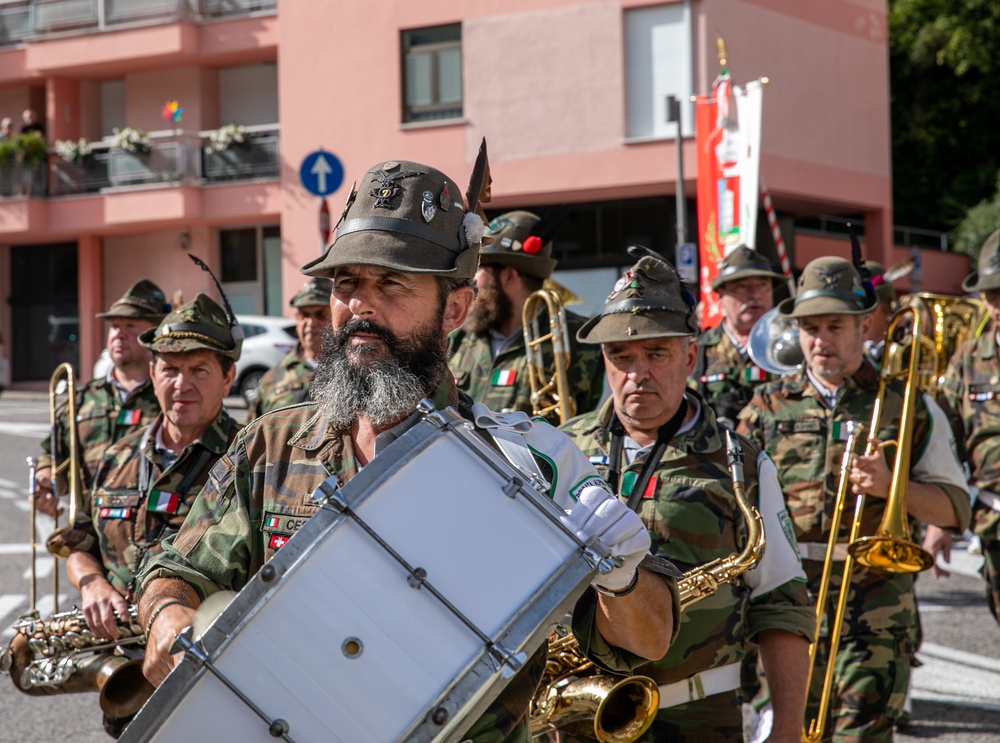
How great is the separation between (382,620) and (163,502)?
3107 millimetres

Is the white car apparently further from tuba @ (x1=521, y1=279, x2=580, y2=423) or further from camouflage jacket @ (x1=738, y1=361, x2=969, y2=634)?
camouflage jacket @ (x1=738, y1=361, x2=969, y2=634)

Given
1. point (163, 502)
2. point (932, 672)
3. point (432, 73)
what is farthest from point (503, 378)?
point (432, 73)

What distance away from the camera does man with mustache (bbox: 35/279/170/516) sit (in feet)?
21.9

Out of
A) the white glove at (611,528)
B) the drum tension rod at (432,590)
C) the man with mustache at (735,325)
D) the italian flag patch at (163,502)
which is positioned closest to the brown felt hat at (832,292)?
the man with mustache at (735,325)

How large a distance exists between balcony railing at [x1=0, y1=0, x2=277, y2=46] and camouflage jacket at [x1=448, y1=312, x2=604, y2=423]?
2181 cm

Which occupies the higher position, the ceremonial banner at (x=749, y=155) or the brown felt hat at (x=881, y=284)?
the ceremonial banner at (x=749, y=155)

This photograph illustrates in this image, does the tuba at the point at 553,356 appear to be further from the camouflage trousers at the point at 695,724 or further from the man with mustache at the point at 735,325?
the camouflage trousers at the point at 695,724

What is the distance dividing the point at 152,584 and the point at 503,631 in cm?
90

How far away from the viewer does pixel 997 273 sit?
7461 mm

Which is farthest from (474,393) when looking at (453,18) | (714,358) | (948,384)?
(453,18)

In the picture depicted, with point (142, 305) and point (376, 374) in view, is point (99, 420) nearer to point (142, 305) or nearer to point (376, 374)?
point (142, 305)

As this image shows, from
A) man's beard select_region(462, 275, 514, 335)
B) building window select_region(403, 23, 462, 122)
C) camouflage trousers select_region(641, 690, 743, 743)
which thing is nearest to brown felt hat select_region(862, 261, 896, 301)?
man's beard select_region(462, 275, 514, 335)

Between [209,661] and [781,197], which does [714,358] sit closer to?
[209,661]

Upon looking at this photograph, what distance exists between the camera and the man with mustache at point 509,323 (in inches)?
255
